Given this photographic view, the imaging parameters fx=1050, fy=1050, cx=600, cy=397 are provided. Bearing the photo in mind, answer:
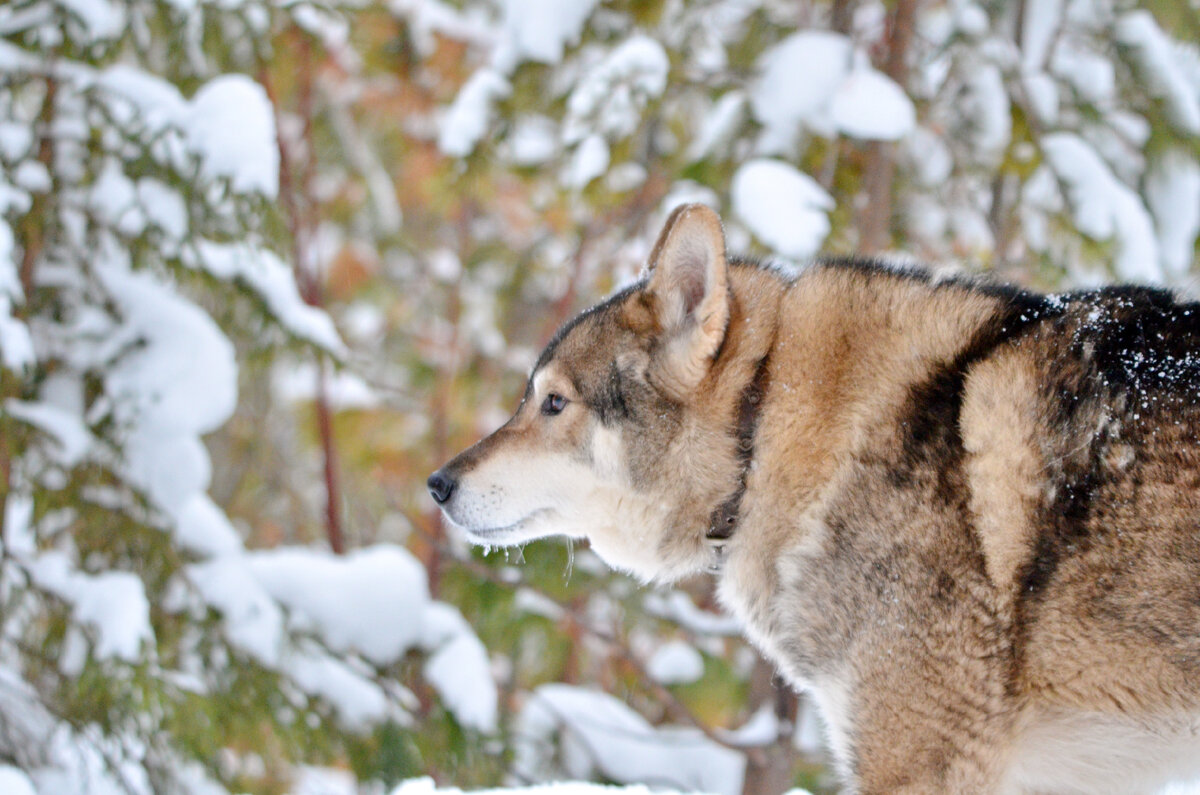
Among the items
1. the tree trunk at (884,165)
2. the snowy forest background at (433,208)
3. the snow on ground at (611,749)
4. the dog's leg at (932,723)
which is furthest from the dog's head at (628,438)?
the snow on ground at (611,749)

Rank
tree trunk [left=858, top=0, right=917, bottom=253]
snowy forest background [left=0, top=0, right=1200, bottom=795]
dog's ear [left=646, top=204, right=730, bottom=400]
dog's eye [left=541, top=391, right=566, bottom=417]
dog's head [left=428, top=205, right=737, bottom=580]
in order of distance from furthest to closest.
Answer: tree trunk [left=858, top=0, right=917, bottom=253]
snowy forest background [left=0, top=0, right=1200, bottom=795]
dog's eye [left=541, top=391, right=566, bottom=417]
dog's head [left=428, top=205, right=737, bottom=580]
dog's ear [left=646, top=204, right=730, bottom=400]

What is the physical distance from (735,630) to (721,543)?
8.86 ft

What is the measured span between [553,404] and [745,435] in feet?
2.17

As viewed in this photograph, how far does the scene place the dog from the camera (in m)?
2.41

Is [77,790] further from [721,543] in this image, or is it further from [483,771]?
[721,543]

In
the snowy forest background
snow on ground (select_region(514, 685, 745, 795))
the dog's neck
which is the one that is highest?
the dog's neck

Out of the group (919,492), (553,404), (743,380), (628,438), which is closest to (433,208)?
(553,404)

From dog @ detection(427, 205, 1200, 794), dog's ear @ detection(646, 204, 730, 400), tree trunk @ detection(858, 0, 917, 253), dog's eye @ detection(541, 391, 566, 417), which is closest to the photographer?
dog @ detection(427, 205, 1200, 794)

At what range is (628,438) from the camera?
325cm

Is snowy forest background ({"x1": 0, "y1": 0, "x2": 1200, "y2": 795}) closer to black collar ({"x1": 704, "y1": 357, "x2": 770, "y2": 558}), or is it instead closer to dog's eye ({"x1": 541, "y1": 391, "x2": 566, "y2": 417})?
black collar ({"x1": 704, "y1": 357, "x2": 770, "y2": 558})

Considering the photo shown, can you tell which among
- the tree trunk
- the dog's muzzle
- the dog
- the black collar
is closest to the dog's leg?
the dog

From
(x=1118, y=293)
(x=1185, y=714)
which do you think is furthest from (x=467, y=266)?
(x=1185, y=714)

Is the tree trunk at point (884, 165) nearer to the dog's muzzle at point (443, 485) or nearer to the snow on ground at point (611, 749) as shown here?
the dog's muzzle at point (443, 485)

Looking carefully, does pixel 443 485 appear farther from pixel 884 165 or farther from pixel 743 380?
pixel 884 165
